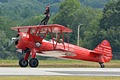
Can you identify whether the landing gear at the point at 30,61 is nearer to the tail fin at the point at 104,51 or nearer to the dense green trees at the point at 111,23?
the tail fin at the point at 104,51

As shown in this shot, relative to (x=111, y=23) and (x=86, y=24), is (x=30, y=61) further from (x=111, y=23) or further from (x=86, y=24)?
(x=86, y=24)

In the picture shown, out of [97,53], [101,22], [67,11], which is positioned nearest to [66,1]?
[67,11]

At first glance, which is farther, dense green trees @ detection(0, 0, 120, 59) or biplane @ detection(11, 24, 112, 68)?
dense green trees @ detection(0, 0, 120, 59)

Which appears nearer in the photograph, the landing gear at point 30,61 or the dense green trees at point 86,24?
the landing gear at point 30,61

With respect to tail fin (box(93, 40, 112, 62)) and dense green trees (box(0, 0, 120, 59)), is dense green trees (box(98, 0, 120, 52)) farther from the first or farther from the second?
tail fin (box(93, 40, 112, 62))

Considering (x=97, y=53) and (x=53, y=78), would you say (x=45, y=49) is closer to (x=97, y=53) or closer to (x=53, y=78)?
(x=97, y=53)

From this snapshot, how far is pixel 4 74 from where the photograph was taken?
2862 centimetres

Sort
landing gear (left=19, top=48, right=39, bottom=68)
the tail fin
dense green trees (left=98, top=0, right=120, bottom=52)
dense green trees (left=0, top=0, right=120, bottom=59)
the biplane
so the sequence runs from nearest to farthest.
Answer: landing gear (left=19, top=48, right=39, bottom=68) → the biplane → the tail fin → dense green trees (left=98, top=0, right=120, bottom=52) → dense green trees (left=0, top=0, right=120, bottom=59)

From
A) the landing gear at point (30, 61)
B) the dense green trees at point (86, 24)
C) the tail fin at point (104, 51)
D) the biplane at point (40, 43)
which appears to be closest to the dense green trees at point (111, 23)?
the dense green trees at point (86, 24)

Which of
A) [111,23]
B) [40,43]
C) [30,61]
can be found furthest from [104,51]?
[111,23]

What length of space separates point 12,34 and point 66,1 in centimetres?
1221

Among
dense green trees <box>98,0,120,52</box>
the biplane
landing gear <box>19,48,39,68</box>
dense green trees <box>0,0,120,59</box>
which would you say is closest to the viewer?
landing gear <box>19,48,39,68</box>

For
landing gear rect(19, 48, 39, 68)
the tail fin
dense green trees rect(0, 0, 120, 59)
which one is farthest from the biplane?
dense green trees rect(0, 0, 120, 59)

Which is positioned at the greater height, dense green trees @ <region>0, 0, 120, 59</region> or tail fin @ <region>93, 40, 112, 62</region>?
dense green trees @ <region>0, 0, 120, 59</region>
